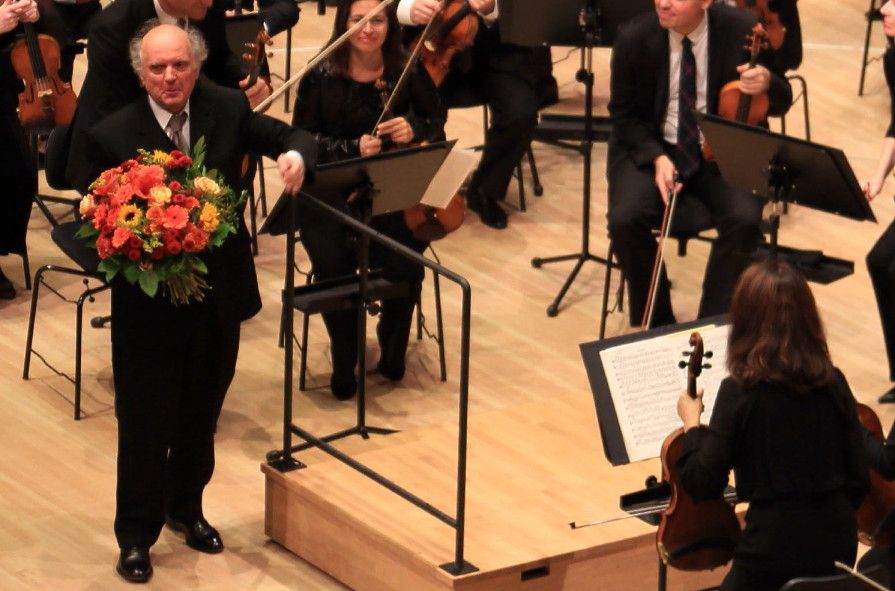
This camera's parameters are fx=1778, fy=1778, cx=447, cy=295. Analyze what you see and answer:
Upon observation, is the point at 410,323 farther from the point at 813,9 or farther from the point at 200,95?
the point at 813,9

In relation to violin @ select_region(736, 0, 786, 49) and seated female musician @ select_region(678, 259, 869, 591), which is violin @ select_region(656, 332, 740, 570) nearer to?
seated female musician @ select_region(678, 259, 869, 591)

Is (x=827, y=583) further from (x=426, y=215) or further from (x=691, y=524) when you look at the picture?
(x=426, y=215)

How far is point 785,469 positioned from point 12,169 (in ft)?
12.7

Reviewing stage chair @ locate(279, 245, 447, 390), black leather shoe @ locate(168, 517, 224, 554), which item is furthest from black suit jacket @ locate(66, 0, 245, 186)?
black leather shoe @ locate(168, 517, 224, 554)

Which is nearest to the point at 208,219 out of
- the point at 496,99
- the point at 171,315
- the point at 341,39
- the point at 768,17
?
the point at 171,315

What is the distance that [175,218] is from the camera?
14.9 ft

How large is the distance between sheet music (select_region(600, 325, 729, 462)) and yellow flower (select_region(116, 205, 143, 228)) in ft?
4.03

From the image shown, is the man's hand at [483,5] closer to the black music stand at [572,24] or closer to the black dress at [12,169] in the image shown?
the black music stand at [572,24]

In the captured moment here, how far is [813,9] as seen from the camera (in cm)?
1064

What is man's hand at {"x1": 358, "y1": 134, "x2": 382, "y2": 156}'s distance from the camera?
6.11m

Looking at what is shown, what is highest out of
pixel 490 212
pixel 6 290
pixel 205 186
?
pixel 205 186

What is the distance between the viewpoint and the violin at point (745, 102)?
245 inches

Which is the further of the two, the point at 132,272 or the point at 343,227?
the point at 343,227

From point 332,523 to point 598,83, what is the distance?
15.7ft
